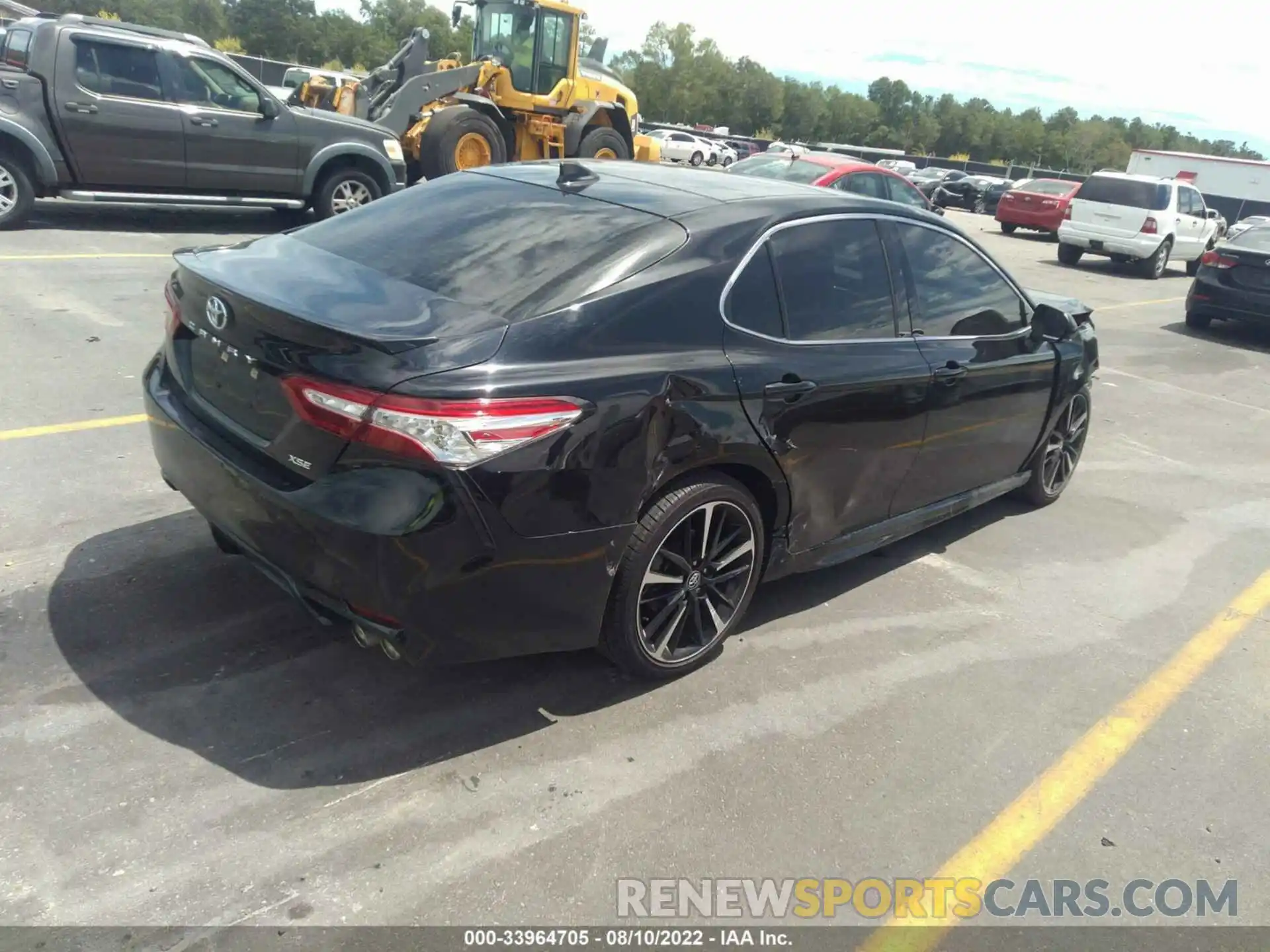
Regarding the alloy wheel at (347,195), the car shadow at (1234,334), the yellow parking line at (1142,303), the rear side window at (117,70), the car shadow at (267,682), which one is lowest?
the car shadow at (267,682)

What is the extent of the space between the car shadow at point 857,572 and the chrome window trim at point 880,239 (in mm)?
1117

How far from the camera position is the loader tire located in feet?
46.1

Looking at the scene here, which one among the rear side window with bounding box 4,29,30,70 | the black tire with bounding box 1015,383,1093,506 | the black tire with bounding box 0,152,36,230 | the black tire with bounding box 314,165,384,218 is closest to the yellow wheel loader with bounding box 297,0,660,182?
the black tire with bounding box 314,165,384,218

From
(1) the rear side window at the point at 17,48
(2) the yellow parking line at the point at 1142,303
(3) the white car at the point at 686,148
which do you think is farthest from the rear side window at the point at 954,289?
(3) the white car at the point at 686,148

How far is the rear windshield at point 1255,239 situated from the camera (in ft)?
40.0

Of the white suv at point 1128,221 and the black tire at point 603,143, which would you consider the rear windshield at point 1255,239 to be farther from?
the black tire at point 603,143

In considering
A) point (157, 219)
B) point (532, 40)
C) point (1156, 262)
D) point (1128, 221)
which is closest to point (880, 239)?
point (157, 219)

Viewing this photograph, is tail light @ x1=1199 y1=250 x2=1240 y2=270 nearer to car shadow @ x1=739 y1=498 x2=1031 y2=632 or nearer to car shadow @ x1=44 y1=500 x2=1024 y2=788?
car shadow @ x1=739 y1=498 x2=1031 y2=632

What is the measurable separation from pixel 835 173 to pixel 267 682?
10.7 metres

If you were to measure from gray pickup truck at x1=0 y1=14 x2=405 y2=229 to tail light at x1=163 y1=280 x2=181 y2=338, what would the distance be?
770 cm

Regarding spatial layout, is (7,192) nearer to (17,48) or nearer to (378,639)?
(17,48)

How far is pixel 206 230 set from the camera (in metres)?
11.5

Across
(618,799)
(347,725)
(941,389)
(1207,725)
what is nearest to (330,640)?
(347,725)

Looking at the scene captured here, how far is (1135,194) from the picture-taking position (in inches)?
738
